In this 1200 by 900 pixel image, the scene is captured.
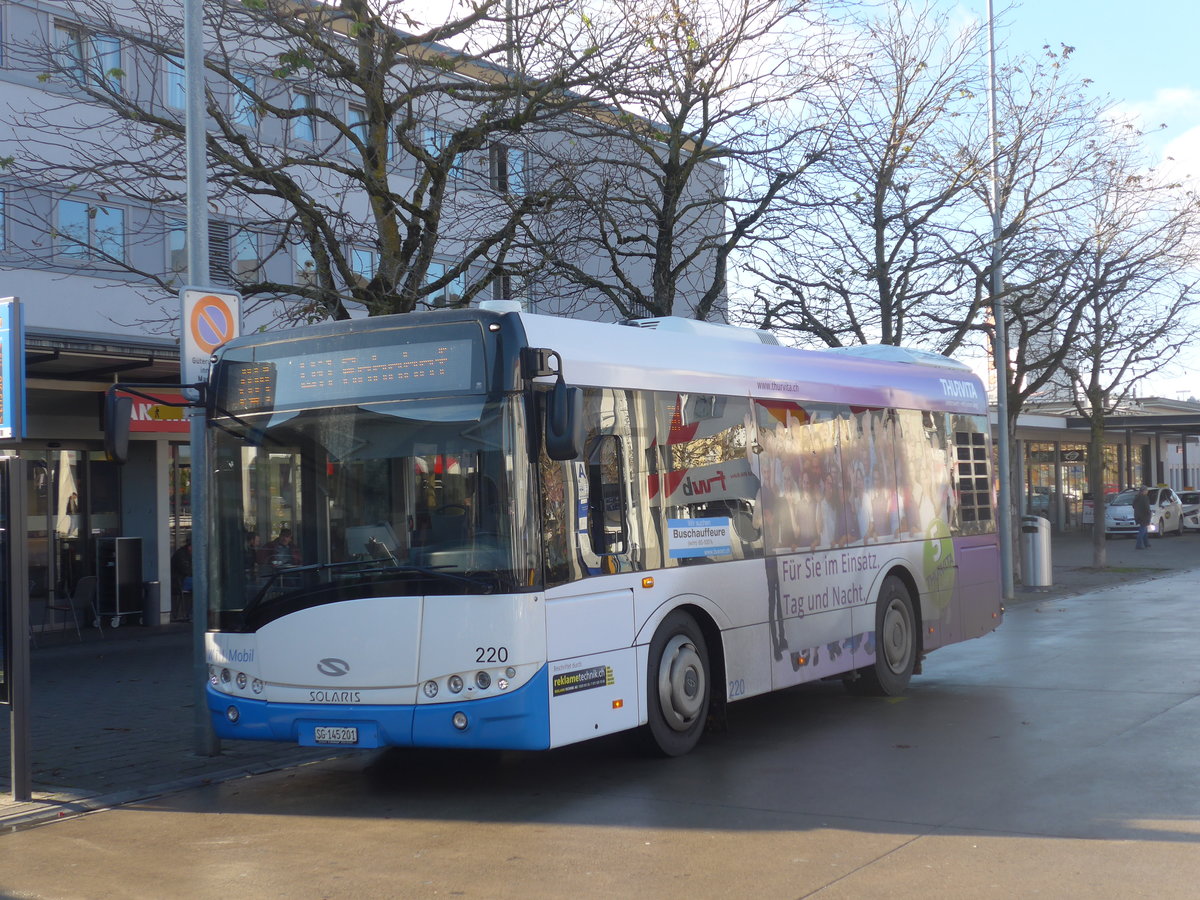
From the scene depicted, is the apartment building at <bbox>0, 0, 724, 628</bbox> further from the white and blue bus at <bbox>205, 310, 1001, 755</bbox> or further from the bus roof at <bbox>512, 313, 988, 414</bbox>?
the white and blue bus at <bbox>205, 310, 1001, 755</bbox>

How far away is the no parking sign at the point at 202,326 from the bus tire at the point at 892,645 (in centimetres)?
578

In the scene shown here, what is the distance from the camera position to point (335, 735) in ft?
25.7

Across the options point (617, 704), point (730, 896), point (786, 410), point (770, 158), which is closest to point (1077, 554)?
point (770, 158)

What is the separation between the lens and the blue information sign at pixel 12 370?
328 inches

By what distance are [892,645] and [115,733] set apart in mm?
6512

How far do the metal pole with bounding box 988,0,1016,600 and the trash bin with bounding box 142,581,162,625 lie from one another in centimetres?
1287

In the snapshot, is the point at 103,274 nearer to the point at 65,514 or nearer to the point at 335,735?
the point at 65,514

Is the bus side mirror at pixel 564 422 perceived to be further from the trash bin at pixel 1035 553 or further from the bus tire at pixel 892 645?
the trash bin at pixel 1035 553

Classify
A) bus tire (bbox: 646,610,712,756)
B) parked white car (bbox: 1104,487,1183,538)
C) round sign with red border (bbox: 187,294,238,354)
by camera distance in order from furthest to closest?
parked white car (bbox: 1104,487,1183,538) → round sign with red border (bbox: 187,294,238,354) → bus tire (bbox: 646,610,712,756)

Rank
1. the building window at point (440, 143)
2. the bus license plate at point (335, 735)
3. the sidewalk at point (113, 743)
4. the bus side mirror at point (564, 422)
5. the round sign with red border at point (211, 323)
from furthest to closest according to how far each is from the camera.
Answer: the building window at point (440, 143), the round sign with red border at point (211, 323), the sidewalk at point (113, 743), the bus license plate at point (335, 735), the bus side mirror at point (564, 422)

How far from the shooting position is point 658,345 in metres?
9.17

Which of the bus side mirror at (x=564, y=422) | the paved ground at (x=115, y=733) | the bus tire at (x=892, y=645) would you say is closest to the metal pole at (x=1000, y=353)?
the bus tire at (x=892, y=645)

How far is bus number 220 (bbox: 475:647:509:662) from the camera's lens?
753cm

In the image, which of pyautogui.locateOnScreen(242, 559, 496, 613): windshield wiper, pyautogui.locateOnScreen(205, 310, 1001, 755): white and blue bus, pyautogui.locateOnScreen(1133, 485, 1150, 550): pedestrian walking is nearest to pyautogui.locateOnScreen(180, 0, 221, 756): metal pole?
pyautogui.locateOnScreen(205, 310, 1001, 755): white and blue bus
